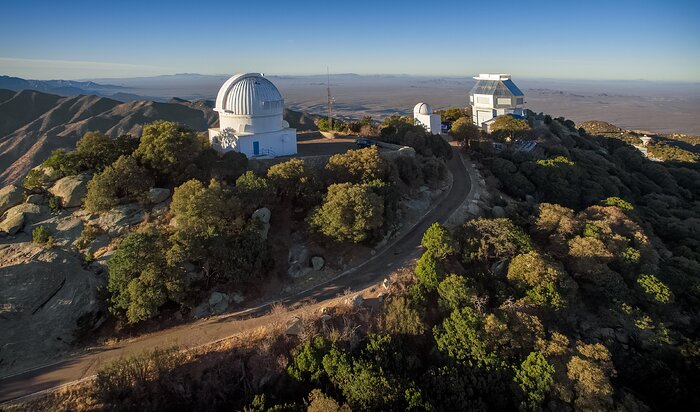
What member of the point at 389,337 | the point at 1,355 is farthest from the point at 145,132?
the point at 389,337

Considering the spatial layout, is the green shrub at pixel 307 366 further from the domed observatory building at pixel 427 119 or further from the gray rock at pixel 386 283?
the domed observatory building at pixel 427 119

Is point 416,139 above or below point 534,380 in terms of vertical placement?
above

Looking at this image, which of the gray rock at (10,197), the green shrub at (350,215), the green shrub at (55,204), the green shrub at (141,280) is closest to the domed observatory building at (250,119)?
the green shrub at (55,204)

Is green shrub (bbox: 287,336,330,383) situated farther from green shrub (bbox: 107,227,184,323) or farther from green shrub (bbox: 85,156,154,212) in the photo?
green shrub (bbox: 85,156,154,212)

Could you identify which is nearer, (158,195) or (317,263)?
(317,263)

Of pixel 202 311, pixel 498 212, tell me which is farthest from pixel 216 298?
pixel 498 212

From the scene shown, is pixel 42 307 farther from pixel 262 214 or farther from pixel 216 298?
pixel 262 214
